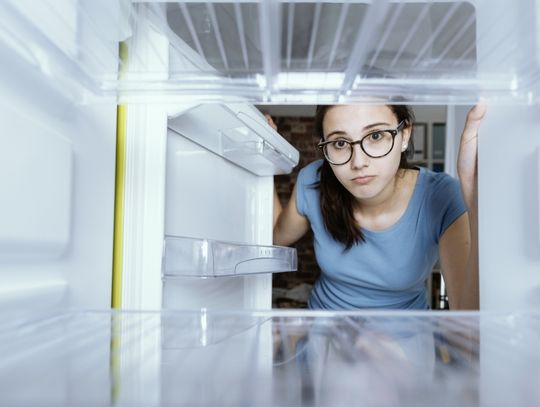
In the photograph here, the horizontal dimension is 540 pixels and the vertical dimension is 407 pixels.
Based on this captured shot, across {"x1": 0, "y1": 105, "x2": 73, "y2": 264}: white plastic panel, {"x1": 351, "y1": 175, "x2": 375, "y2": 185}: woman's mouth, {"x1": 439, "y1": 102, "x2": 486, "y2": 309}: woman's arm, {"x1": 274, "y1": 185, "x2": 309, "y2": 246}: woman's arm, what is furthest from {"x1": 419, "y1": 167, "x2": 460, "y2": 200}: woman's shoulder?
{"x1": 0, "y1": 105, "x2": 73, "y2": 264}: white plastic panel

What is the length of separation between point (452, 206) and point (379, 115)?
0.32 meters

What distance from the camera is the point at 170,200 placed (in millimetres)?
787

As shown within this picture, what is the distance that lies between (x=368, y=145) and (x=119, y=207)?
2.63 feet

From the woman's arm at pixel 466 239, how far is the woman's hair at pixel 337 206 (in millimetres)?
251

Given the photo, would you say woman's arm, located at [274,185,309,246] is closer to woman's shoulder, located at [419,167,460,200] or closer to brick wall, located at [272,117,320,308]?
woman's shoulder, located at [419,167,460,200]

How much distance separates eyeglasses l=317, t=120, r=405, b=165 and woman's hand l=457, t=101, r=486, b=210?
1.17ft

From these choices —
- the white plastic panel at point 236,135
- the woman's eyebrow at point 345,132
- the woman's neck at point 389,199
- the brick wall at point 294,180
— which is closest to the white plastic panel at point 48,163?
the white plastic panel at point 236,135

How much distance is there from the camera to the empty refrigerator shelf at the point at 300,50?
468mm

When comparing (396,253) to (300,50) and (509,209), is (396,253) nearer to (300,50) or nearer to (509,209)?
(509,209)

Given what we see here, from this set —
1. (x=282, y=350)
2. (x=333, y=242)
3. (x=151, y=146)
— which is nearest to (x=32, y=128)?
(x=151, y=146)

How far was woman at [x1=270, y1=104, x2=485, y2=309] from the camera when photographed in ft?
4.28

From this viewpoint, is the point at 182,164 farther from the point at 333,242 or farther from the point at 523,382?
the point at 333,242

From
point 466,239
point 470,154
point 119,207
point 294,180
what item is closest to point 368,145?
point 466,239

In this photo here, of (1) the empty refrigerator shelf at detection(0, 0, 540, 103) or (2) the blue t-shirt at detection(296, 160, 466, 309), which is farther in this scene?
(2) the blue t-shirt at detection(296, 160, 466, 309)
